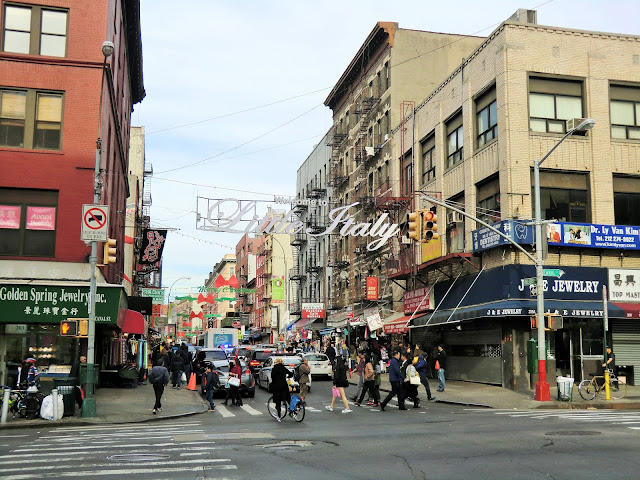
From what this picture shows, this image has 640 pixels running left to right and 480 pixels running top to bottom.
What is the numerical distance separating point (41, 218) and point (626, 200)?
952 inches

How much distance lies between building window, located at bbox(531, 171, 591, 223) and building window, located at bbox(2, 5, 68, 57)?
20307mm

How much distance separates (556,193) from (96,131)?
19.0 m

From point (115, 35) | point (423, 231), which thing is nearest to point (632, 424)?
point (423, 231)

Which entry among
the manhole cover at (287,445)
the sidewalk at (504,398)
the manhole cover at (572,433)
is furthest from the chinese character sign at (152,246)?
the manhole cover at (572,433)

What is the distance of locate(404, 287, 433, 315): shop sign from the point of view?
120 feet

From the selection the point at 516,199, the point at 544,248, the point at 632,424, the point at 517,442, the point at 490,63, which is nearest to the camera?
the point at 517,442

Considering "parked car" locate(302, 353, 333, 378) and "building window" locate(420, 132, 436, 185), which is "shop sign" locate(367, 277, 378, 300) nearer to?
"building window" locate(420, 132, 436, 185)

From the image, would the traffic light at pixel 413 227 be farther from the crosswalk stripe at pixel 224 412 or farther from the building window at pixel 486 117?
the building window at pixel 486 117

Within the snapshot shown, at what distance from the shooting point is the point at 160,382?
75.8 ft

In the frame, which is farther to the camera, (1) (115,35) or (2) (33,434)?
(1) (115,35)

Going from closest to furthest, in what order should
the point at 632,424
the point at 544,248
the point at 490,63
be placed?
the point at 632,424, the point at 544,248, the point at 490,63

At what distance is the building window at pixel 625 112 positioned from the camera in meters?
31.2

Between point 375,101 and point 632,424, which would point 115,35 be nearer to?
point 375,101

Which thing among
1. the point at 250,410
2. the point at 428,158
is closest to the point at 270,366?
the point at 250,410
